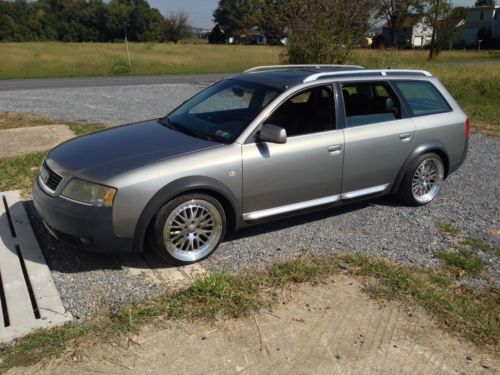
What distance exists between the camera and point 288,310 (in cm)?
351

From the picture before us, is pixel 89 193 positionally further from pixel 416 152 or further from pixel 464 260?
pixel 416 152

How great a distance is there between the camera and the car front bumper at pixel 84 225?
144 inches

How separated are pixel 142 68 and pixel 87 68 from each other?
3397 millimetres

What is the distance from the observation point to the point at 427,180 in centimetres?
571

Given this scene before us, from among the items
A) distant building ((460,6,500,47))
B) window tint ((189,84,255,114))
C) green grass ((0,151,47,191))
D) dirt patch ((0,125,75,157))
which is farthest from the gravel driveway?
distant building ((460,6,500,47))

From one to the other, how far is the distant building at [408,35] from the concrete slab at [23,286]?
52.9 ft

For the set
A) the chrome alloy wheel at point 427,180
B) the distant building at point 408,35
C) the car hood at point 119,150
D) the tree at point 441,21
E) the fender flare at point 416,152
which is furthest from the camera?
the tree at point 441,21

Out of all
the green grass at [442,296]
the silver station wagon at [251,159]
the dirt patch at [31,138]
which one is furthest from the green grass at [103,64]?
the green grass at [442,296]

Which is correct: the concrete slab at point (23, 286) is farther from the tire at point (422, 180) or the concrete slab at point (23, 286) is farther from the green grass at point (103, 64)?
the green grass at point (103, 64)

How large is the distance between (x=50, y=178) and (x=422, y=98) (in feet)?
13.6

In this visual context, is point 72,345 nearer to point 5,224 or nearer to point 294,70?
point 5,224

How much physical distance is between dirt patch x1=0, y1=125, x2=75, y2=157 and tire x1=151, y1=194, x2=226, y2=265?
460cm

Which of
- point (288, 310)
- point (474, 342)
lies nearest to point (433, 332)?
point (474, 342)

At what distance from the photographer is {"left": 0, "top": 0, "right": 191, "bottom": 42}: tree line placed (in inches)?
3140
